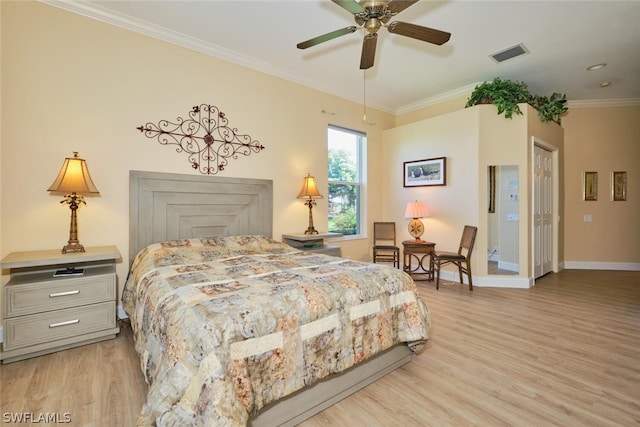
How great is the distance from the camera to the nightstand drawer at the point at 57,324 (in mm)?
2068

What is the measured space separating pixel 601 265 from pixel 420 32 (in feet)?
19.0

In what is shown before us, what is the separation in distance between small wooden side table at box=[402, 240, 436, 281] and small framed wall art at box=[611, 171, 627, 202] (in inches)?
140

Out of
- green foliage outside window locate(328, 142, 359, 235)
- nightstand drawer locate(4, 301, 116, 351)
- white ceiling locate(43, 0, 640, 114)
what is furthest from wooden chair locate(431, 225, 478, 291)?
nightstand drawer locate(4, 301, 116, 351)

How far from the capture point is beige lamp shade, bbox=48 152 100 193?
2.35 metres

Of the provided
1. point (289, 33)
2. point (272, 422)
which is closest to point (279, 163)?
point (289, 33)

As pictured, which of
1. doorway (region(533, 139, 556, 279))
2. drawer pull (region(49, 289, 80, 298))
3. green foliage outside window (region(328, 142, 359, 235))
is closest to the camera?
drawer pull (region(49, 289, 80, 298))

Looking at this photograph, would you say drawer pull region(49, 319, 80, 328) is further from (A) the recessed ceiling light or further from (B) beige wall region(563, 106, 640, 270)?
(B) beige wall region(563, 106, 640, 270)

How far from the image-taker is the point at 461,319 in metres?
2.96

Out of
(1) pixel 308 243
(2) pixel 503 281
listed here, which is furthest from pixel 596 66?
(1) pixel 308 243

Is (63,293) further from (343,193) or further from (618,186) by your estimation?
(618,186)

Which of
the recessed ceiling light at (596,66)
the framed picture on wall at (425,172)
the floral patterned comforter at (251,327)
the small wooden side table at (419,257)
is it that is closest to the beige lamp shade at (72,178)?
the floral patterned comforter at (251,327)

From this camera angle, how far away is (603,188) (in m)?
5.25

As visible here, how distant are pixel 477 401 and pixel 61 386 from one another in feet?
8.41

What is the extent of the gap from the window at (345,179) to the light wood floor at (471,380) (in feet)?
7.55
